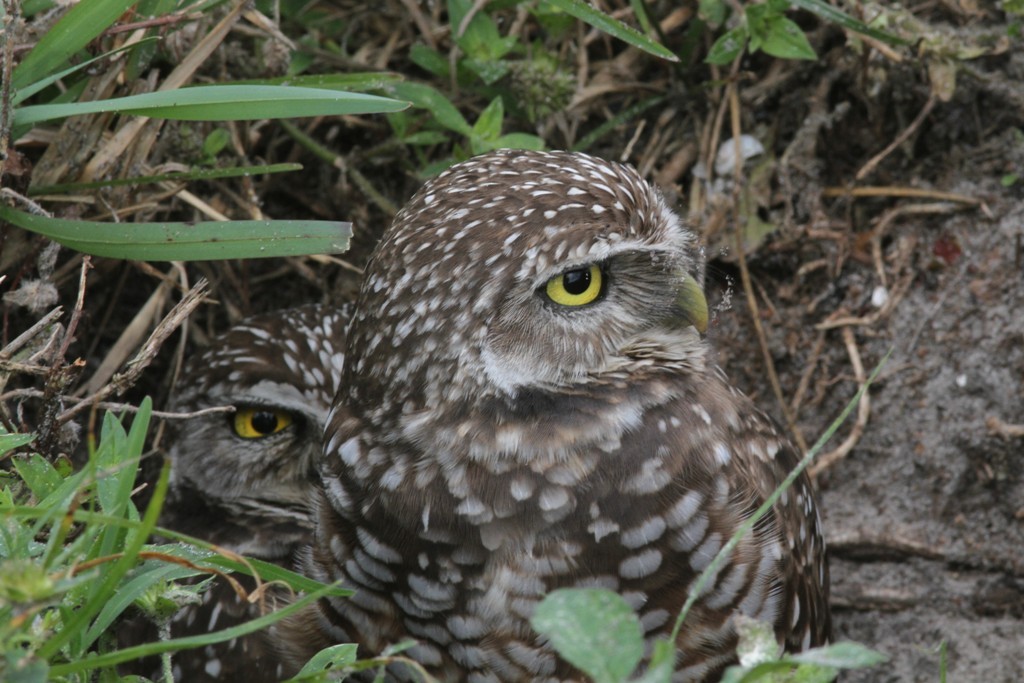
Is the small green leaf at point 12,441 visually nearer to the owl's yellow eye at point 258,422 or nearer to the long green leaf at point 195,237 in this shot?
the long green leaf at point 195,237

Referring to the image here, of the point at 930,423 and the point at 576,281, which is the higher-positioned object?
the point at 576,281

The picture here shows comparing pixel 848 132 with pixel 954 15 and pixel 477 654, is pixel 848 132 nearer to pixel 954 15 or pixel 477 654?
pixel 954 15

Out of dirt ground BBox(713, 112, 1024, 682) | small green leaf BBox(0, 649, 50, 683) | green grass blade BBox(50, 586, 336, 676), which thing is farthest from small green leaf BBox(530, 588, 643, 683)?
dirt ground BBox(713, 112, 1024, 682)

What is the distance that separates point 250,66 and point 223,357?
2.90 feet

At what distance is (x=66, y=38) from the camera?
2.67m

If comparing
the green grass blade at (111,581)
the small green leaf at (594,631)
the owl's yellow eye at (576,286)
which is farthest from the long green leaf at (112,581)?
the owl's yellow eye at (576,286)

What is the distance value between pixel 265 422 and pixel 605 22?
1.38m

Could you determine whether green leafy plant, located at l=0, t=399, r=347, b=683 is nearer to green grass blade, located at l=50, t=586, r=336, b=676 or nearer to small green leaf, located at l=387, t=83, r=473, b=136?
green grass blade, located at l=50, t=586, r=336, b=676

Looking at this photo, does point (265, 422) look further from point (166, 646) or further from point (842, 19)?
point (842, 19)

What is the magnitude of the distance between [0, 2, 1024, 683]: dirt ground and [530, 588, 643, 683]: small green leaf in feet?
5.69

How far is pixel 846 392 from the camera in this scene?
3574 millimetres

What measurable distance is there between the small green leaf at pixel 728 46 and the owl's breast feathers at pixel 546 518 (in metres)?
1.34

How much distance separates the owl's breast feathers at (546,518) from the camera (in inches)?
88.4

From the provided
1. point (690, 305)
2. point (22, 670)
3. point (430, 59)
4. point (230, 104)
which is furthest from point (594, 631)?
point (430, 59)
